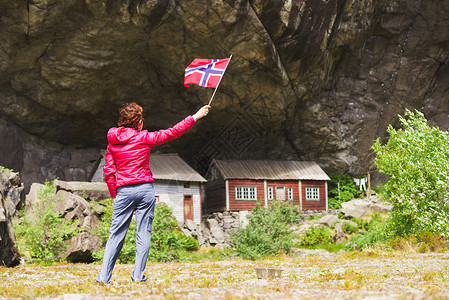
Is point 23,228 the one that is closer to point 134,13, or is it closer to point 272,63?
point 134,13

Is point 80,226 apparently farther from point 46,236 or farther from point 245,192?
point 245,192

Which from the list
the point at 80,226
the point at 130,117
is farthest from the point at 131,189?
the point at 80,226

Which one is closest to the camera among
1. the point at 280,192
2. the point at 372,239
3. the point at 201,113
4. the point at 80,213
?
the point at 201,113

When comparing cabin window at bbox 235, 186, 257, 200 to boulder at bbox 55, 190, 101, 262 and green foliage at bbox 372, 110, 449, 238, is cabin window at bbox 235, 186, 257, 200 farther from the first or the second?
green foliage at bbox 372, 110, 449, 238

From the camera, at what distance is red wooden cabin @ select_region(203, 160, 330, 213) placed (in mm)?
37781

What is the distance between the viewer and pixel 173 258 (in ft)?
56.2

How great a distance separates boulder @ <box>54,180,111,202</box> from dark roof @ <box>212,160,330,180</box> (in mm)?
11531

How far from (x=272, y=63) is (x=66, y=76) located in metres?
14.0

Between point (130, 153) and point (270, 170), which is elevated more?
point (270, 170)

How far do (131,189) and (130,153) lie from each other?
1.80 feet

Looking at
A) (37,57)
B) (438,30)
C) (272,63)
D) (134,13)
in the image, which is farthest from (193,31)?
(438,30)

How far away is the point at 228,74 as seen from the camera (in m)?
33.6

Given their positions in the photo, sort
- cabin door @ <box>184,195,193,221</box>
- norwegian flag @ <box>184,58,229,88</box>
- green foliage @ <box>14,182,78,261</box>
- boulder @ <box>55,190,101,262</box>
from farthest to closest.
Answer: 1. cabin door @ <box>184,195,193,221</box>
2. boulder @ <box>55,190,101,262</box>
3. green foliage @ <box>14,182,78,261</box>
4. norwegian flag @ <box>184,58,229,88</box>

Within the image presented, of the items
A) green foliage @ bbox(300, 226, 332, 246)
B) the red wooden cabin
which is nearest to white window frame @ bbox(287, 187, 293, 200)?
the red wooden cabin
